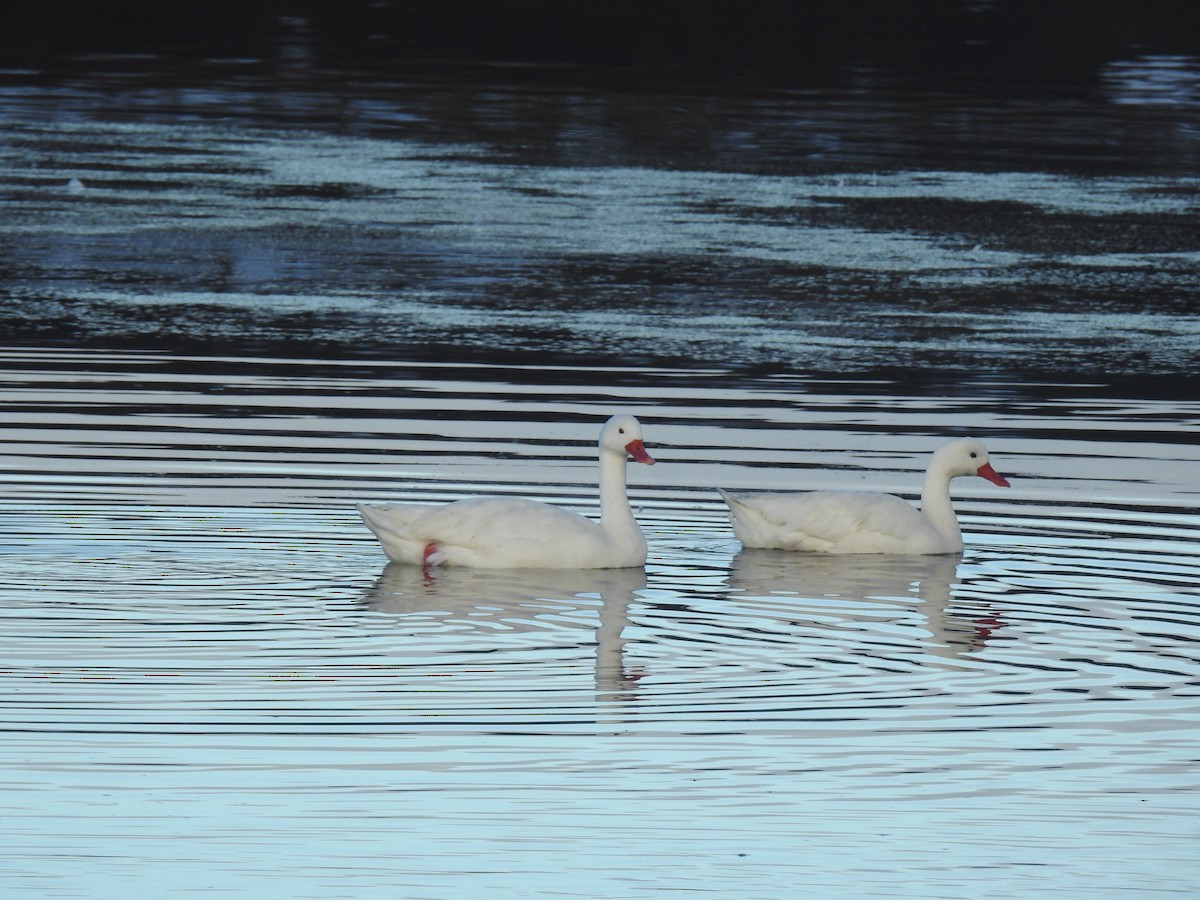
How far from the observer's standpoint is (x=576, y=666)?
916 centimetres

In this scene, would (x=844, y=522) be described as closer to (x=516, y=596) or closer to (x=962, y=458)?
(x=962, y=458)

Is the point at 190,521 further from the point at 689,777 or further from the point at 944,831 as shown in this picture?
the point at 944,831

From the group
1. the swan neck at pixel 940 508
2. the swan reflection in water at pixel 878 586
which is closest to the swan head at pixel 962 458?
the swan neck at pixel 940 508

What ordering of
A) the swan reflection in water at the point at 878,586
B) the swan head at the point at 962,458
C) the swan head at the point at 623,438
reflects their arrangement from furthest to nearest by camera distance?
the swan head at the point at 962,458
the swan head at the point at 623,438
the swan reflection in water at the point at 878,586

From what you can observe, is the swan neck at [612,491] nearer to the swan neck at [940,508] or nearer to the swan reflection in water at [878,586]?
the swan reflection in water at [878,586]

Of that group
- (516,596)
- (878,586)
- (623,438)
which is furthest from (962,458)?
(516,596)

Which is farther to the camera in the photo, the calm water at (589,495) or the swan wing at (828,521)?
the swan wing at (828,521)

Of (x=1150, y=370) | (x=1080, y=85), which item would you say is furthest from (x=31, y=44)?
(x=1150, y=370)

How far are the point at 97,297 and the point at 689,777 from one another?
39.7 feet

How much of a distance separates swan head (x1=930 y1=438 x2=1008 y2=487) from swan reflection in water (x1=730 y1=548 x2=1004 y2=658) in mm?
563

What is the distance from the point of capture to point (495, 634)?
31.9 ft

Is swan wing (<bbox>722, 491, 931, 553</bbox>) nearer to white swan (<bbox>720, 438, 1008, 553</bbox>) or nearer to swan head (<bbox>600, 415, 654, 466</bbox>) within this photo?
white swan (<bbox>720, 438, 1008, 553</bbox>)

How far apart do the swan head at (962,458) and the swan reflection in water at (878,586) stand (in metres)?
0.56

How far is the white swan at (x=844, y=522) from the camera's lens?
1182 centimetres
